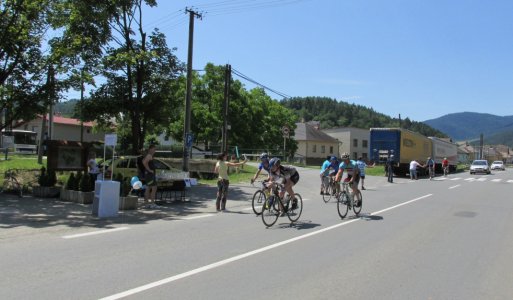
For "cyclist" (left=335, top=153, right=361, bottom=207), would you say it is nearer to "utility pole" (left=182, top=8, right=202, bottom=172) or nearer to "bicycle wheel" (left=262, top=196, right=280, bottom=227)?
"bicycle wheel" (left=262, top=196, right=280, bottom=227)

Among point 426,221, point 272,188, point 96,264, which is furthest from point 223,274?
point 426,221

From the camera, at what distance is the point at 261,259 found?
7.59 m

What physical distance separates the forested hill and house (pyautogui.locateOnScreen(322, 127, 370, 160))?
128ft

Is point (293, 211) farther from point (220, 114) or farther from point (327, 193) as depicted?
point (220, 114)

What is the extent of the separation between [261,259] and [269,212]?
3.50m

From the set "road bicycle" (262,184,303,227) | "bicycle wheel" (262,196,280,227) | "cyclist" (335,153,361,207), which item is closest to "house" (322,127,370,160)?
"cyclist" (335,153,361,207)

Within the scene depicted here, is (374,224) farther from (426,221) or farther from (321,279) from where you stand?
(321,279)

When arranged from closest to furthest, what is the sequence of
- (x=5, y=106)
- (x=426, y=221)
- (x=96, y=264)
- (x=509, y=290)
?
(x=509, y=290) < (x=96, y=264) < (x=426, y=221) < (x=5, y=106)

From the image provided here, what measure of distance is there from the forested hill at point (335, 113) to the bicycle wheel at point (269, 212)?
126m

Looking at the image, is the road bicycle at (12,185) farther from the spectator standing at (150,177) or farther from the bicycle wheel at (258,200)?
the bicycle wheel at (258,200)

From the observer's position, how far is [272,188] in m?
11.4

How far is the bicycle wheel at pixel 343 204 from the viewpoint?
507 inches

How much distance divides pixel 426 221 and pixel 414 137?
89.4ft

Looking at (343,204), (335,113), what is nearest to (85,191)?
(343,204)
